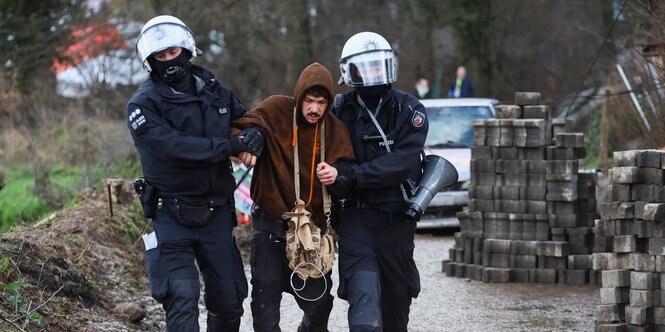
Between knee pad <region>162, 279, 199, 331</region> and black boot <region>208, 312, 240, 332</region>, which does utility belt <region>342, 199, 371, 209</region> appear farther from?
knee pad <region>162, 279, 199, 331</region>

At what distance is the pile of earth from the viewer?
265 inches

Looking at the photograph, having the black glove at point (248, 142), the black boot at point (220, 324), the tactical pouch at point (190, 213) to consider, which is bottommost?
the black boot at point (220, 324)

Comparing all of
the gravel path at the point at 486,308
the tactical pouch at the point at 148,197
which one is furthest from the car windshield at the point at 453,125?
the tactical pouch at the point at 148,197

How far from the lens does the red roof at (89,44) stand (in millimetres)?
21312

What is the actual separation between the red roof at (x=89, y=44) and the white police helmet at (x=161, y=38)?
1579cm

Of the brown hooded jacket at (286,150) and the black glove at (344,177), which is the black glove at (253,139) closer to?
the brown hooded jacket at (286,150)

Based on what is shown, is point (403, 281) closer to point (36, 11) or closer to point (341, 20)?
point (36, 11)

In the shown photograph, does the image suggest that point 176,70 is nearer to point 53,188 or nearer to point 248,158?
point 248,158

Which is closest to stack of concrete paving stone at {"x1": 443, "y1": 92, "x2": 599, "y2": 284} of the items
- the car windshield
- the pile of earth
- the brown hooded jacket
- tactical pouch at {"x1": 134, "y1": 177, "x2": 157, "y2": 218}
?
the car windshield

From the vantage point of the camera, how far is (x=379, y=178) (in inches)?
235

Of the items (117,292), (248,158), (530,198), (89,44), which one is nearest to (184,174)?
(248,158)

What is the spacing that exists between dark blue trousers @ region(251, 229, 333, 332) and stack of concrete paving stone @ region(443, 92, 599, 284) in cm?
457

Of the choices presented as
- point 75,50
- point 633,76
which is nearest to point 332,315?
point 633,76

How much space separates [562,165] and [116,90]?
12722mm
